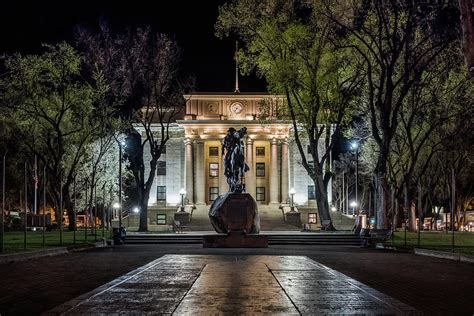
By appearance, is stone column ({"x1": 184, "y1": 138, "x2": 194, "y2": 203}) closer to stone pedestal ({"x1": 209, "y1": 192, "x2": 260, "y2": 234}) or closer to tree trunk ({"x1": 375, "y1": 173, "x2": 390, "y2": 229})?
tree trunk ({"x1": 375, "y1": 173, "x2": 390, "y2": 229})

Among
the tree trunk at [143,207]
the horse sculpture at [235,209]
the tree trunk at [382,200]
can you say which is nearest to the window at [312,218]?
the tree trunk at [143,207]

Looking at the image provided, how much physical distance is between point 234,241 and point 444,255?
11.6m

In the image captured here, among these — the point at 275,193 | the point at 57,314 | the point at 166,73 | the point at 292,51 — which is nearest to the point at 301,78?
the point at 292,51

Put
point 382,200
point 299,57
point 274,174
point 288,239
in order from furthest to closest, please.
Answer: point 274,174 < point 299,57 < point 288,239 < point 382,200

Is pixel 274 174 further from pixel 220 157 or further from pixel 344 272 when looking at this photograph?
pixel 344 272

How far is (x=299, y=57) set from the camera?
144ft

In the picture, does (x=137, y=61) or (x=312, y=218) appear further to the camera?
(x=312, y=218)

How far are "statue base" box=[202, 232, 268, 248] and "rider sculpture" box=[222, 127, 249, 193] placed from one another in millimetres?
2994

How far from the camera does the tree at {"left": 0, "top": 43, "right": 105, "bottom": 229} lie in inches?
1876

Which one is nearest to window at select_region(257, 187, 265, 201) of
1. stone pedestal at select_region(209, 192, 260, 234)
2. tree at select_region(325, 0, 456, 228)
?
tree at select_region(325, 0, 456, 228)

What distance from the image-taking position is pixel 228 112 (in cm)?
7462

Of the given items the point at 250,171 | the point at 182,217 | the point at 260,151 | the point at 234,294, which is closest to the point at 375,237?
the point at 234,294

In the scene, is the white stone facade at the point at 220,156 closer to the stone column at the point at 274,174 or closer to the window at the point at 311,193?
the stone column at the point at 274,174

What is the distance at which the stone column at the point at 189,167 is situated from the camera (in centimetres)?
7325
